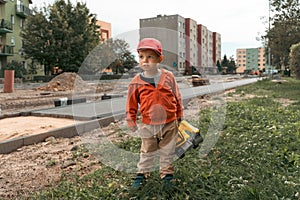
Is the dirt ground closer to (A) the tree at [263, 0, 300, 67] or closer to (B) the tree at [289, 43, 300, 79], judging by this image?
(B) the tree at [289, 43, 300, 79]

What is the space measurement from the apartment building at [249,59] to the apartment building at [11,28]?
286ft

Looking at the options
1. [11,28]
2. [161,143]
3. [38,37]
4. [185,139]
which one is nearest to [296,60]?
[185,139]

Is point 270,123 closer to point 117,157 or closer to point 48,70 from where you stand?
point 117,157

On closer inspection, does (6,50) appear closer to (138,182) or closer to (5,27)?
(5,27)

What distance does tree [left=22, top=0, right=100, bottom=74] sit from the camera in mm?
28562

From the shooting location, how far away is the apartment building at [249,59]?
113 m

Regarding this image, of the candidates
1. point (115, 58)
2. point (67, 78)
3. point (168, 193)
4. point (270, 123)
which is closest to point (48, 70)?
point (67, 78)

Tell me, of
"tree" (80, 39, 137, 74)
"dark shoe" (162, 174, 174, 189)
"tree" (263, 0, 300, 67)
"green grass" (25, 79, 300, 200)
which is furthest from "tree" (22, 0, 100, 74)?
"dark shoe" (162, 174, 174, 189)

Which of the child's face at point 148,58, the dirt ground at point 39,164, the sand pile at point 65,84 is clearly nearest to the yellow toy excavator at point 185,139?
the child's face at point 148,58

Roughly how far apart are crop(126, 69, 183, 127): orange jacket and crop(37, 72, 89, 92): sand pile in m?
16.9

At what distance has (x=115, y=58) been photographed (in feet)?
22.8

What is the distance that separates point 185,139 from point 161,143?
28 cm

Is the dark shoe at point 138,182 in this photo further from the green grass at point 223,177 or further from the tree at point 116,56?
the tree at point 116,56

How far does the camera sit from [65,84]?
819 inches
